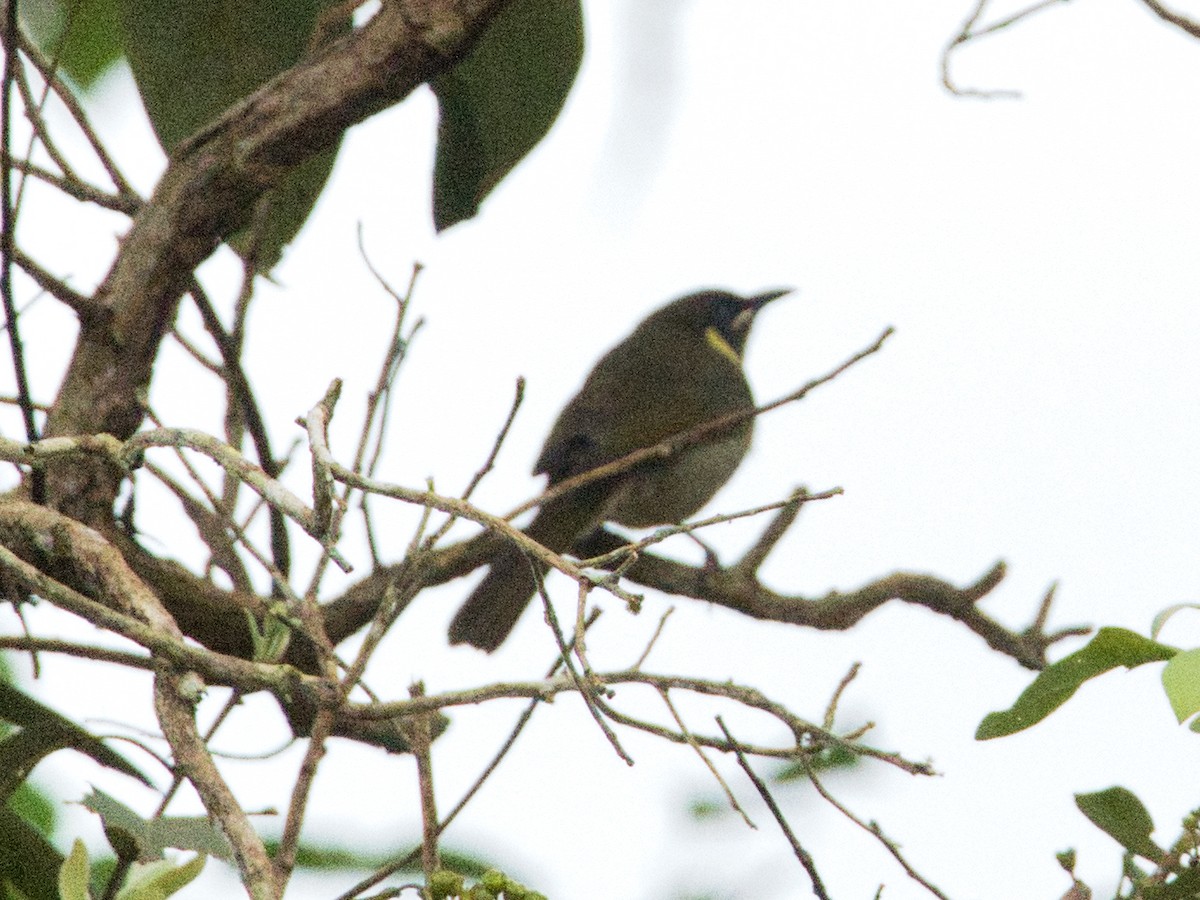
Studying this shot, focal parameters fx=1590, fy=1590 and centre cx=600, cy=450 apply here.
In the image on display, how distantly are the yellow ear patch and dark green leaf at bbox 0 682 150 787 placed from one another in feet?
12.8

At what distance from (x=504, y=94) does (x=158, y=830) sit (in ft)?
4.64

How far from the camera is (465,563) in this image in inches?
125

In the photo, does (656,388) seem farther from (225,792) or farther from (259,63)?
(225,792)

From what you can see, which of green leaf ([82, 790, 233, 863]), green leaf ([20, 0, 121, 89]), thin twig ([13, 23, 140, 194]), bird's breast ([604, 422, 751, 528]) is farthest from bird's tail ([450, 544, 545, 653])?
green leaf ([82, 790, 233, 863])

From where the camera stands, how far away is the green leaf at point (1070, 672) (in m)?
1.30

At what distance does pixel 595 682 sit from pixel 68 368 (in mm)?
1111

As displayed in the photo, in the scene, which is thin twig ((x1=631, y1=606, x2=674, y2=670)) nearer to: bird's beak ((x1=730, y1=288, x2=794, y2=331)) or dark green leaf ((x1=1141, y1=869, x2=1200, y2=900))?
dark green leaf ((x1=1141, y1=869, x2=1200, y2=900))

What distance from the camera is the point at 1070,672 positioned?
4.42ft

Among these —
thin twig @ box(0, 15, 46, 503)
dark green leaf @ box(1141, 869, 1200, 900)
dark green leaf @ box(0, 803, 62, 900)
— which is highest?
thin twig @ box(0, 15, 46, 503)

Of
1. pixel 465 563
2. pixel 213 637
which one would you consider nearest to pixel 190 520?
pixel 213 637

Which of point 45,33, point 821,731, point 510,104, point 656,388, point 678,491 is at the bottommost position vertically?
point 821,731

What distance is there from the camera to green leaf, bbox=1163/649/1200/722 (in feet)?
3.73

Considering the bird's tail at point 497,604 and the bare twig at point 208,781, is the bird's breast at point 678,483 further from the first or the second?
the bare twig at point 208,781

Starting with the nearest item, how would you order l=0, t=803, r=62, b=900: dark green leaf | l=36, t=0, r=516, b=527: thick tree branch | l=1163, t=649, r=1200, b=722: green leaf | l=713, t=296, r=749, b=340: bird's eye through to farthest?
l=1163, t=649, r=1200, b=722: green leaf
l=0, t=803, r=62, b=900: dark green leaf
l=36, t=0, r=516, b=527: thick tree branch
l=713, t=296, r=749, b=340: bird's eye
